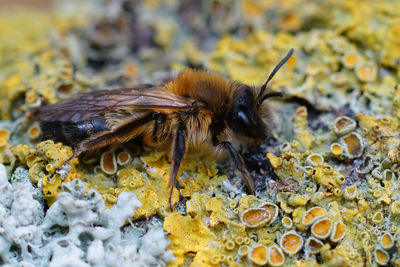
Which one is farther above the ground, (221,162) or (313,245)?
(221,162)

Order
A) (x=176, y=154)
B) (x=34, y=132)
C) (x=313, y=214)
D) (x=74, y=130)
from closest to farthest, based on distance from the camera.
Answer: (x=313, y=214) → (x=176, y=154) → (x=74, y=130) → (x=34, y=132)

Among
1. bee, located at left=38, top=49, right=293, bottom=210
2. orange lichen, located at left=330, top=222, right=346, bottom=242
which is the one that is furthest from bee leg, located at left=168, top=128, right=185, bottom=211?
orange lichen, located at left=330, top=222, right=346, bottom=242

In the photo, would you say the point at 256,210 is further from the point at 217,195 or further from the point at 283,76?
the point at 283,76

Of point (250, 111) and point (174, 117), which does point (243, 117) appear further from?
point (174, 117)

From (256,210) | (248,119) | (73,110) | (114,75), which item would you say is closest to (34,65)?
(114,75)

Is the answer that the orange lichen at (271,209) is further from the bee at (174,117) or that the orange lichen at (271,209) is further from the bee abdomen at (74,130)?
the bee abdomen at (74,130)

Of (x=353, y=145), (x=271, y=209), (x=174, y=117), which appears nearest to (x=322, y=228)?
(x=271, y=209)

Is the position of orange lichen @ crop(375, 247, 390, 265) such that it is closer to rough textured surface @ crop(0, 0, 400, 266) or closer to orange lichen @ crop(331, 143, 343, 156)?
rough textured surface @ crop(0, 0, 400, 266)
